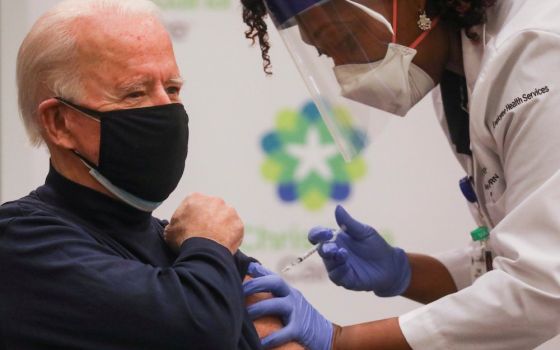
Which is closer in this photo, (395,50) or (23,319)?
(23,319)

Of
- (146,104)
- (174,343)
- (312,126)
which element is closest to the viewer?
(174,343)

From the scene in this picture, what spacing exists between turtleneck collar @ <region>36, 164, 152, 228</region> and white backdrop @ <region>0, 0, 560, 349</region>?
1309 millimetres

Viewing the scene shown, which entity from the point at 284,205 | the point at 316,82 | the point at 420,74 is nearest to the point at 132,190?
the point at 316,82

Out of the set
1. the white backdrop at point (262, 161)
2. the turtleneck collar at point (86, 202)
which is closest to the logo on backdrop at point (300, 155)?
the white backdrop at point (262, 161)

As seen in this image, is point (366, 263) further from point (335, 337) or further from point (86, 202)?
point (86, 202)

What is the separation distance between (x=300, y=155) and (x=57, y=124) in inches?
55.7

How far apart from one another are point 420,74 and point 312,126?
91 centimetres

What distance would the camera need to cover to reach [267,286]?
4.76 ft

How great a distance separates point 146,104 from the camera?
126 cm

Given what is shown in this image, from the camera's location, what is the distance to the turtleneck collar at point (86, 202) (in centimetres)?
126

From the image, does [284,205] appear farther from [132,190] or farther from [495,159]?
[132,190]

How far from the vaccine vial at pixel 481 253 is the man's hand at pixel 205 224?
2.50 ft

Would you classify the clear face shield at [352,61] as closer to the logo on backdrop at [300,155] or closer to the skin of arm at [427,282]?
the skin of arm at [427,282]

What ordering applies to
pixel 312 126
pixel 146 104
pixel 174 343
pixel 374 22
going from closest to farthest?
1. pixel 174 343
2. pixel 146 104
3. pixel 374 22
4. pixel 312 126
